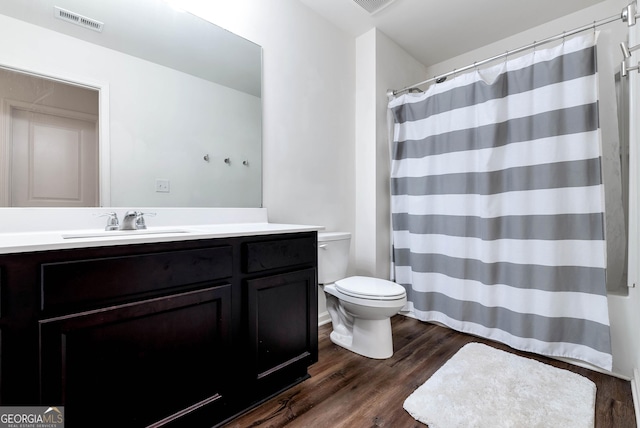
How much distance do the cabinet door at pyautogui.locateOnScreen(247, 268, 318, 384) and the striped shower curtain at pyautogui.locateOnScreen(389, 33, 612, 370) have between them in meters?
1.15

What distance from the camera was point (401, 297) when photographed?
5.45 feet

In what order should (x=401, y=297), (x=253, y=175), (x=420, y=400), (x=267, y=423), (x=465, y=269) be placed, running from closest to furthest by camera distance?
(x=267, y=423) < (x=420, y=400) < (x=401, y=297) < (x=253, y=175) < (x=465, y=269)

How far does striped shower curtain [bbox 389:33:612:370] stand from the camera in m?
1.59

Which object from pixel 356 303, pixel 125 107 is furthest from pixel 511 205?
pixel 125 107

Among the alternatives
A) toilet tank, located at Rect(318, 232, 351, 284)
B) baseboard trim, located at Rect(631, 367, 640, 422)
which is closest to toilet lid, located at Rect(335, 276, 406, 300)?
toilet tank, located at Rect(318, 232, 351, 284)

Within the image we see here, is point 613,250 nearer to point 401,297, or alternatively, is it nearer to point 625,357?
point 625,357

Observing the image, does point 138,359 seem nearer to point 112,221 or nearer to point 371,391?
point 112,221

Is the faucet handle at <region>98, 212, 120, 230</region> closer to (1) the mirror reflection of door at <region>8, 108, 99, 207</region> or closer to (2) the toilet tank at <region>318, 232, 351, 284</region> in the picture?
(1) the mirror reflection of door at <region>8, 108, 99, 207</region>

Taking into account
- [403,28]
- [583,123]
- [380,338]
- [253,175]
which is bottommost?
[380,338]

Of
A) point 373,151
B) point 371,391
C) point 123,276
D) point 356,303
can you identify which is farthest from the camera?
point 373,151

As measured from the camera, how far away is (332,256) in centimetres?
199

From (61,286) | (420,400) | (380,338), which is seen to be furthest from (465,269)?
(61,286)

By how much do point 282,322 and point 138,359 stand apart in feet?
1.93

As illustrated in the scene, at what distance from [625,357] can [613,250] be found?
58 cm
